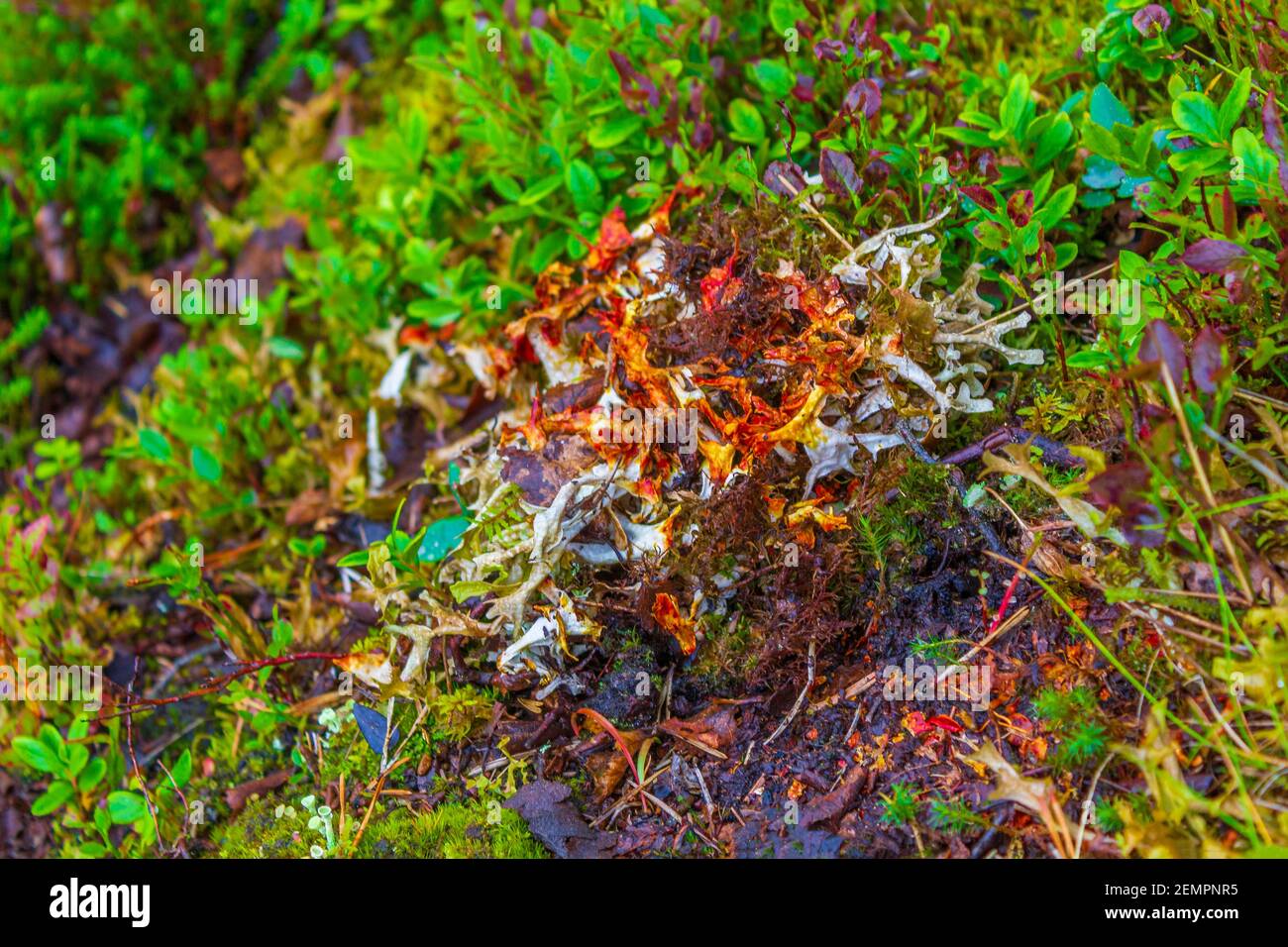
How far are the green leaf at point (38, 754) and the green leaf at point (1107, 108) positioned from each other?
356 centimetres

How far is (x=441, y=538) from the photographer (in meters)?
2.90

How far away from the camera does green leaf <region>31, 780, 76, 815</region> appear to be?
114 inches

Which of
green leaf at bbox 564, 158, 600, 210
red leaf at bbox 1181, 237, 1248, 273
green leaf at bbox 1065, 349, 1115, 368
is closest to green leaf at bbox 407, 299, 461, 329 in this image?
green leaf at bbox 564, 158, 600, 210

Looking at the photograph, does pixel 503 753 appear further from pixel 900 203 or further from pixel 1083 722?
pixel 900 203

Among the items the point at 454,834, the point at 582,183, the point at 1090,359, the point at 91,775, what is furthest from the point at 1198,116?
the point at 91,775

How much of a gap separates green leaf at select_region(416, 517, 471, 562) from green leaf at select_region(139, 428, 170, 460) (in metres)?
1.28

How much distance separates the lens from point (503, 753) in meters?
2.67

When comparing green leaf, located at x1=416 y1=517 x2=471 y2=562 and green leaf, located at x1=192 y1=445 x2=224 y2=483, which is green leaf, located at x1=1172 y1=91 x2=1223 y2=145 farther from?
green leaf, located at x1=192 y1=445 x2=224 y2=483

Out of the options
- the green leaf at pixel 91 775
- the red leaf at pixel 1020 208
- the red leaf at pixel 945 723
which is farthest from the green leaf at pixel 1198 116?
the green leaf at pixel 91 775

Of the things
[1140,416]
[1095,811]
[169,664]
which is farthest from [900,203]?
[169,664]

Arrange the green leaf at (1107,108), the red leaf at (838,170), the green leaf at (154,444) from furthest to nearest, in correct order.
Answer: the green leaf at (154,444)
the red leaf at (838,170)
the green leaf at (1107,108)

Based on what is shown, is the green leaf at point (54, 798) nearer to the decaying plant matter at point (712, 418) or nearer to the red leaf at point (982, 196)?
the decaying plant matter at point (712, 418)

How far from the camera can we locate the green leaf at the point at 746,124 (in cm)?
302

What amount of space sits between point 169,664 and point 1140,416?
10.5ft
